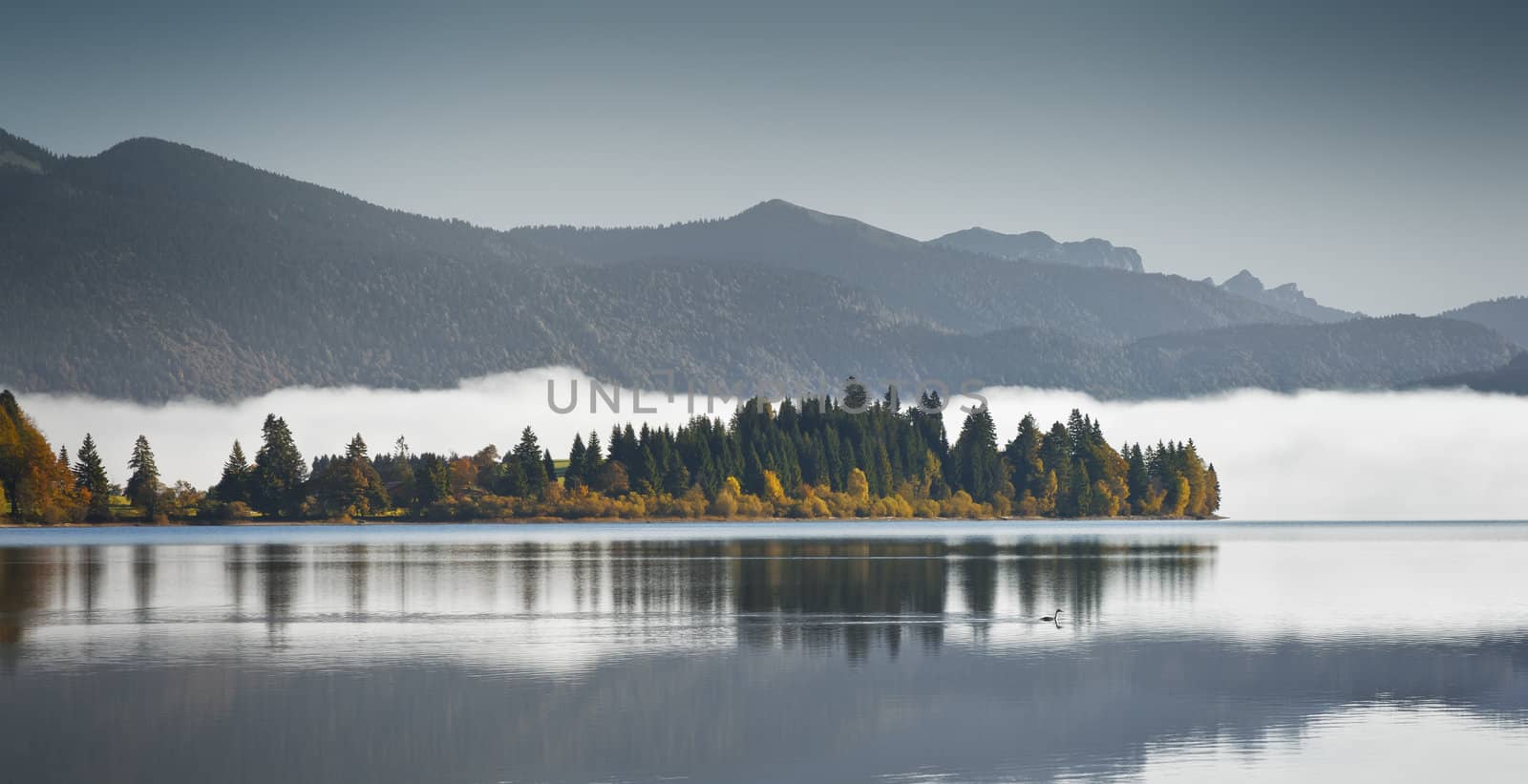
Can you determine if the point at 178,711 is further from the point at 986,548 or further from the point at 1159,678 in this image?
the point at 986,548

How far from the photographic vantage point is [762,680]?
2237 inches

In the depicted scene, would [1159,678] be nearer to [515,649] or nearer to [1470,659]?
[1470,659]

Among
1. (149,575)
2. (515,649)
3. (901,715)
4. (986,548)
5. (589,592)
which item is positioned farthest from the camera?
(986,548)

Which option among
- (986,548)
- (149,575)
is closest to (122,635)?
(149,575)

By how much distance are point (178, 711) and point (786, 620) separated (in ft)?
108

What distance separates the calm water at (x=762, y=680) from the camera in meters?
42.5

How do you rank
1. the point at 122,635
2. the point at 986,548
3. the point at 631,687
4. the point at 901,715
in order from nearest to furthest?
the point at 901,715
the point at 631,687
the point at 122,635
the point at 986,548

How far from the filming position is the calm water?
4253cm

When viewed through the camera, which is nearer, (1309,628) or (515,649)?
(515,649)

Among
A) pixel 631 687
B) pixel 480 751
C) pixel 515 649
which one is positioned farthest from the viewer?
pixel 515 649

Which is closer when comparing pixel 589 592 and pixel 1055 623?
pixel 1055 623

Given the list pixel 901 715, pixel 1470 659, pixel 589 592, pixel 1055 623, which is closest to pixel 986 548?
pixel 589 592

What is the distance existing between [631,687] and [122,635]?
2868 cm

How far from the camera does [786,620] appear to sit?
77.4 meters
